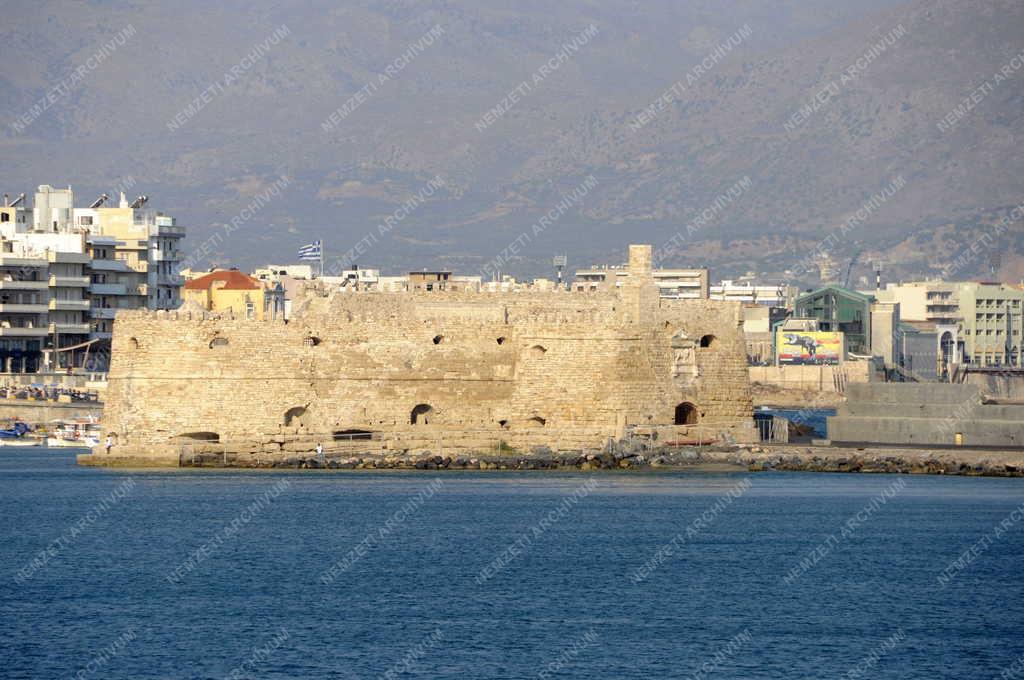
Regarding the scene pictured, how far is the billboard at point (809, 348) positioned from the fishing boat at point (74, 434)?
5394 cm

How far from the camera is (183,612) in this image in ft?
92.0

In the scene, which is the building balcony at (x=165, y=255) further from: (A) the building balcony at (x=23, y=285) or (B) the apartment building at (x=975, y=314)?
(B) the apartment building at (x=975, y=314)

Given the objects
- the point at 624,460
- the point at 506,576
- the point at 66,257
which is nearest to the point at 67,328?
the point at 66,257

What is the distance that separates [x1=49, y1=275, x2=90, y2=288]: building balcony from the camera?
7794 centimetres

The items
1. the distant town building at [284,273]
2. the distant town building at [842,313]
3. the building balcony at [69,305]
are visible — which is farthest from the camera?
the distant town building at [842,313]

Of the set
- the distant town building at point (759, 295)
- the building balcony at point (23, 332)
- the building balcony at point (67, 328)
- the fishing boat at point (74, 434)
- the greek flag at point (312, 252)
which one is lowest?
the fishing boat at point (74, 434)

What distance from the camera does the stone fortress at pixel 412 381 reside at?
44906mm

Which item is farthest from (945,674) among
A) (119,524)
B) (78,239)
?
(78,239)

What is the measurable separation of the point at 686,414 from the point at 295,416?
29.4ft

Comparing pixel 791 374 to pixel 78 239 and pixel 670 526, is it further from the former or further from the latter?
pixel 670 526

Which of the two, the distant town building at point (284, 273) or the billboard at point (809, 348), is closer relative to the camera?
the billboard at point (809, 348)

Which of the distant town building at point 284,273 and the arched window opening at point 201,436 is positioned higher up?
the distant town building at point 284,273

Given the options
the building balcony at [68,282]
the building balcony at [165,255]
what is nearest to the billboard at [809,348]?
the building balcony at [165,255]

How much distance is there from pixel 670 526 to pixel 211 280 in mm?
60219
